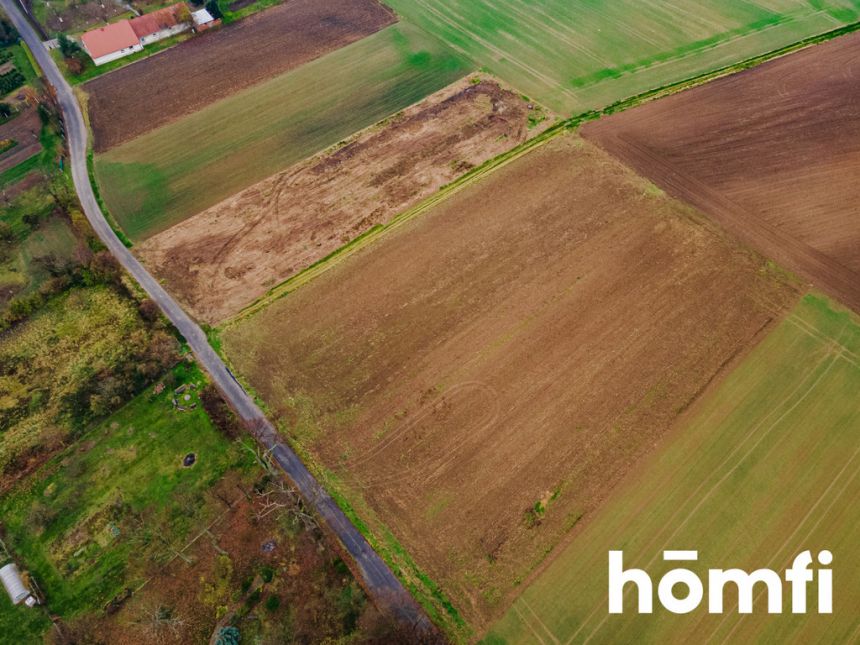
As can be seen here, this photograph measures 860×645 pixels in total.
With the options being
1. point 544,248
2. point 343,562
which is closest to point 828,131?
point 544,248

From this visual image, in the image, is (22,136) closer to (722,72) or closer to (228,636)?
(228,636)

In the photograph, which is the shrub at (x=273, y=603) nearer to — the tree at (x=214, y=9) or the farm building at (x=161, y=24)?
the farm building at (x=161, y=24)

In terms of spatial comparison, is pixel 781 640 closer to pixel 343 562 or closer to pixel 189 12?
pixel 343 562

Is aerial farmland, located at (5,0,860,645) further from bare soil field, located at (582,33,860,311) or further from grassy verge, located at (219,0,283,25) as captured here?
grassy verge, located at (219,0,283,25)

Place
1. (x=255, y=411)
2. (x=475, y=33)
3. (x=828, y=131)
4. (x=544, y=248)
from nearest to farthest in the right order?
(x=255, y=411)
(x=544, y=248)
(x=828, y=131)
(x=475, y=33)

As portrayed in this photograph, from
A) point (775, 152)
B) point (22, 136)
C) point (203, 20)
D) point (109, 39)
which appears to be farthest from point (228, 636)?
point (203, 20)

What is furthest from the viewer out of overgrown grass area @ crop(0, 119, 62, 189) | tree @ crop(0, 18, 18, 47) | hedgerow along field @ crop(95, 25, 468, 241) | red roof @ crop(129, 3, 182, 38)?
tree @ crop(0, 18, 18, 47)
